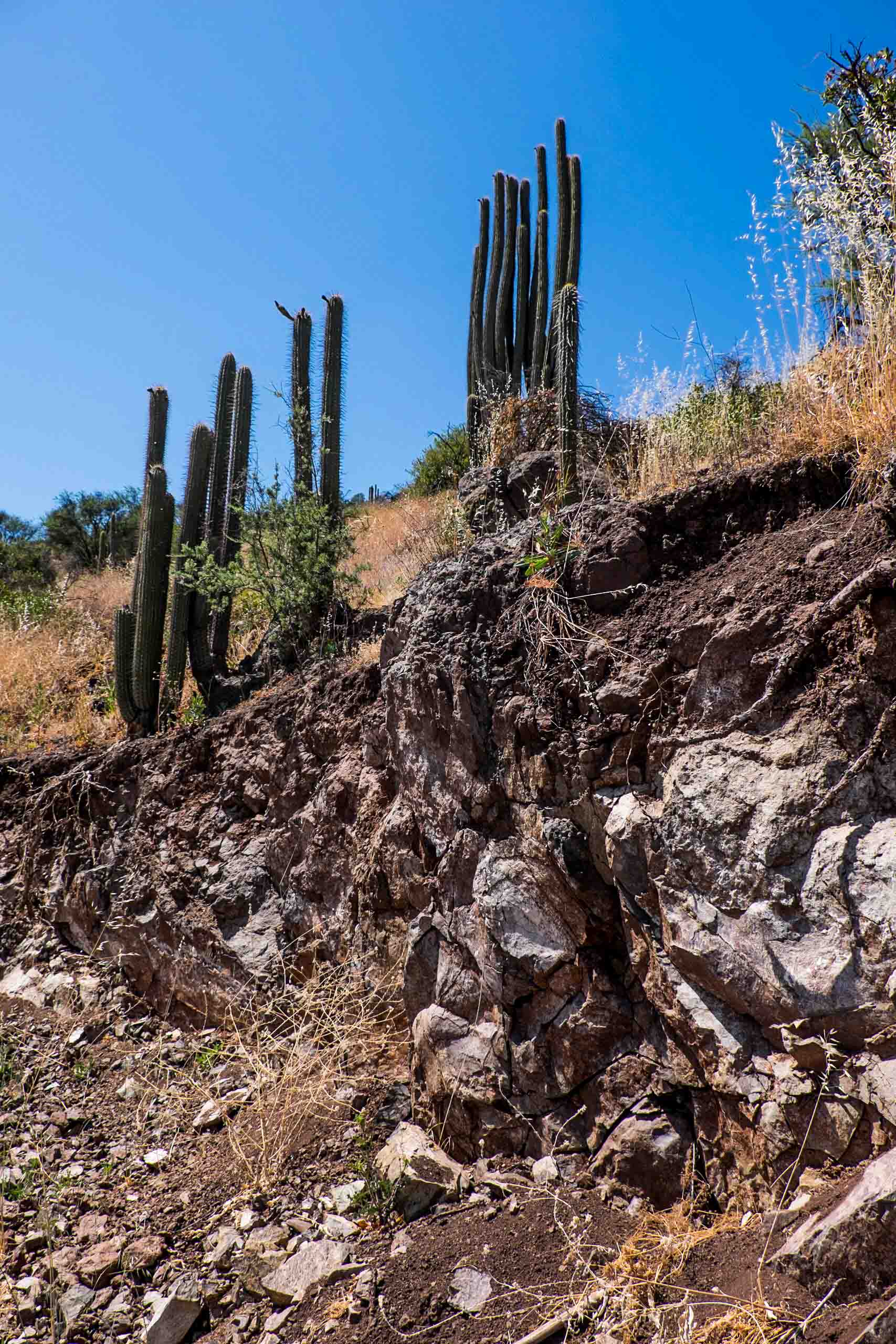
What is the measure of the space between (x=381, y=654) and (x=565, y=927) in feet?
7.12

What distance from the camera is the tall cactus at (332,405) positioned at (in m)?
7.49

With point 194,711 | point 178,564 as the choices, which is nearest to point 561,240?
point 178,564

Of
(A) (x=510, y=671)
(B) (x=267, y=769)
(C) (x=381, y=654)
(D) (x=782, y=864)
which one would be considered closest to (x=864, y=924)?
(D) (x=782, y=864)

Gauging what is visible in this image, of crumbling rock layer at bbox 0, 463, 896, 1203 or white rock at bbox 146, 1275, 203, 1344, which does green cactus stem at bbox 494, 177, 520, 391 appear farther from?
white rock at bbox 146, 1275, 203, 1344

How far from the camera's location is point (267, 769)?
226 inches

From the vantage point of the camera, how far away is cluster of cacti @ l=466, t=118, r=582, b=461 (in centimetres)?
896

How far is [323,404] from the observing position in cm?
766

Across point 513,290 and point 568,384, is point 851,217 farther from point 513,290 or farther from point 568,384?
point 513,290

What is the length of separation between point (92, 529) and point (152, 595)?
11.0m

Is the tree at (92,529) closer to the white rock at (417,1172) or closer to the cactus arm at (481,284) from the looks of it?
the cactus arm at (481,284)

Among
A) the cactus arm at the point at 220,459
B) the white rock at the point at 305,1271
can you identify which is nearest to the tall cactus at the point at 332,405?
the cactus arm at the point at 220,459

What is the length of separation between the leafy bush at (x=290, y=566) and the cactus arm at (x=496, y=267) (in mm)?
3820

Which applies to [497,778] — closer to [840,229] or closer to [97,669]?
[840,229]

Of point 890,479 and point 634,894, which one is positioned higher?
point 890,479
